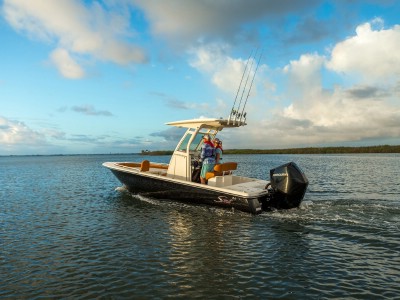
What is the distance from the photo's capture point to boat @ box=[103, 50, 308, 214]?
12.1 metres

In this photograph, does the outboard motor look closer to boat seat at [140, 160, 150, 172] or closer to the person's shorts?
the person's shorts

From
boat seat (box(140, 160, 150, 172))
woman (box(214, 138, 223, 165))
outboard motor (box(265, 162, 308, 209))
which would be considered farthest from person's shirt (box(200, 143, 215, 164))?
boat seat (box(140, 160, 150, 172))

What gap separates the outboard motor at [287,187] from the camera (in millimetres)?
11969

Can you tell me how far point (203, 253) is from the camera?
8.39m

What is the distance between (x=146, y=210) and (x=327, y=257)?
8.00m

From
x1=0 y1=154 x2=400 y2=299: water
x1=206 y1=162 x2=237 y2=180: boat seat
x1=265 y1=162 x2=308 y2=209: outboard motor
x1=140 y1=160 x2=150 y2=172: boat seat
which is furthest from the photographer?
x1=140 y1=160 x2=150 y2=172: boat seat

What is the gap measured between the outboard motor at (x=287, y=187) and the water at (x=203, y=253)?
0.43 meters

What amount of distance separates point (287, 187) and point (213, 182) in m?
3.01

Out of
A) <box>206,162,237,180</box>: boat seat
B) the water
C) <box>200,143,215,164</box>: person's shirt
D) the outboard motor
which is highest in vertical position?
<box>200,143,215,164</box>: person's shirt

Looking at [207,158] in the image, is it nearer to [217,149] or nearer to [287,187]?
[217,149]

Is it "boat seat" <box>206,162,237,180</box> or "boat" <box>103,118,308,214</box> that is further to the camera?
"boat seat" <box>206,162,237,180</box>

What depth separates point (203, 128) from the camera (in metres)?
15.3

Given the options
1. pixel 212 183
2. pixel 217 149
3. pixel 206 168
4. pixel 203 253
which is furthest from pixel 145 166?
pixel 203 253

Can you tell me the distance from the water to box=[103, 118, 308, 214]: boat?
1.55 ft
